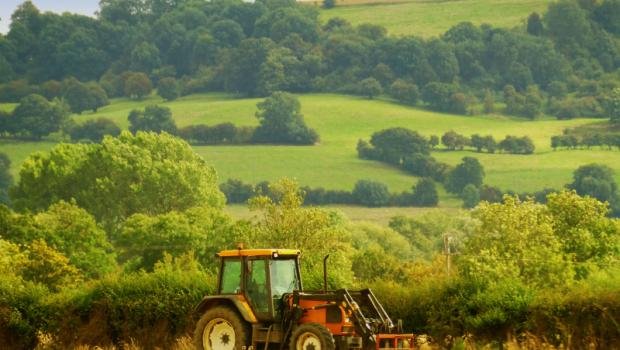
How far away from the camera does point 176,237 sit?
331 ft

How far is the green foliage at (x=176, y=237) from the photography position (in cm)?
9769

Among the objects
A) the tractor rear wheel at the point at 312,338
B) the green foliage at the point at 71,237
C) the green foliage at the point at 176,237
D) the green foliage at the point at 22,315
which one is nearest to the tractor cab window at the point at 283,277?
the tractor rear wheel at the point at 312,338

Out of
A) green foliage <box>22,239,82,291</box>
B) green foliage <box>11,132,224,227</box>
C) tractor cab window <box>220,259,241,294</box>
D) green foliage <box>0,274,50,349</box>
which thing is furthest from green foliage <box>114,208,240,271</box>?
tractor cab window <box>220,259,241,294</box>

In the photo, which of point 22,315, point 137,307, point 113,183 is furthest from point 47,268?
point 113,183

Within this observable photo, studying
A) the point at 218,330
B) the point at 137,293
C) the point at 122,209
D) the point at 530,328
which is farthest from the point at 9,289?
the point at 122,209

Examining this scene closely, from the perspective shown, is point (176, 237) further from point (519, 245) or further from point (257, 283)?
point (257, 283)

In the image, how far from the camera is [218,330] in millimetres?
28141

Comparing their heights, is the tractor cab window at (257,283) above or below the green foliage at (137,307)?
above

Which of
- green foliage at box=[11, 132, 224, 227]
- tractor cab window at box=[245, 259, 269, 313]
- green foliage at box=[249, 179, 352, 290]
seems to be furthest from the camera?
green foliage at box=[11, 132, 224, 227]

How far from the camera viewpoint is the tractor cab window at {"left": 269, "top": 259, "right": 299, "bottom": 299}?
1094 inches

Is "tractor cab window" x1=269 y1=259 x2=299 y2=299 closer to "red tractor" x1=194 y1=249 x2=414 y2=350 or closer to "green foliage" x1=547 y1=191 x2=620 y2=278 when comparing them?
"red tractor" x1=194 y1=249 x2=414 y2=350

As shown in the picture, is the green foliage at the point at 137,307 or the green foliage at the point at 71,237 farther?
the green foliage at the point at 71,237

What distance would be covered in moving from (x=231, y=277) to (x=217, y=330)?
49.0 inches

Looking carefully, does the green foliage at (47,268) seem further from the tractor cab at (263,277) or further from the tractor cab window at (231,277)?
the tractor cab at (263,277)
